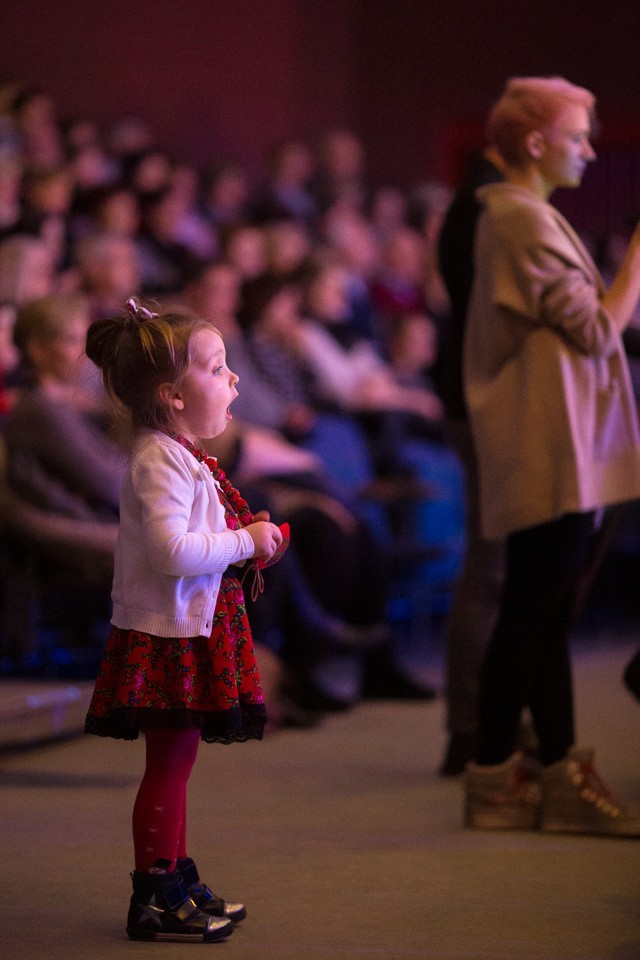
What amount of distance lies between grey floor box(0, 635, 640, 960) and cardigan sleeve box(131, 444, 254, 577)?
20.7 inches

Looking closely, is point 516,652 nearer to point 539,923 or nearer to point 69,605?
point 539,923

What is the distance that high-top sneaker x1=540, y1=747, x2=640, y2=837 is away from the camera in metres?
2.63

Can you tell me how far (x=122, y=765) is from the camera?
3328 mm

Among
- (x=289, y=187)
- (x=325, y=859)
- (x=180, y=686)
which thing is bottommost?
(x=325, y=859)

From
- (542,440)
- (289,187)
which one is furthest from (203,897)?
(289,187)

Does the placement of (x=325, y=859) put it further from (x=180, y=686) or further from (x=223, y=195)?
(x=223, y=195)

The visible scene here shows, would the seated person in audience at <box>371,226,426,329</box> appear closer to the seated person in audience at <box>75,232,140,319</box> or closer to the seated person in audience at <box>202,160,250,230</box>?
the seated person in audience at <box>202,160,250,230</box>

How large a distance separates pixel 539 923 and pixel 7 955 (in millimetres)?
749

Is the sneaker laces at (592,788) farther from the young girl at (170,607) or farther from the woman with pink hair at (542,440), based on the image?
the young girl at (170,607)

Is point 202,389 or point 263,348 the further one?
point 263,348

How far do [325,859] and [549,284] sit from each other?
107cm

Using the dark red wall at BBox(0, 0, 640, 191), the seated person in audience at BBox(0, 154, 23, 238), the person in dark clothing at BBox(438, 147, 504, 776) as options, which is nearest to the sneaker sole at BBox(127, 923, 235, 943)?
the person in dark clothing at BBox(438, 147, 504, 776)

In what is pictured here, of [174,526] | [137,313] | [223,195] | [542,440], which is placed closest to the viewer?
[174,526]

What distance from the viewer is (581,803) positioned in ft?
8.69
